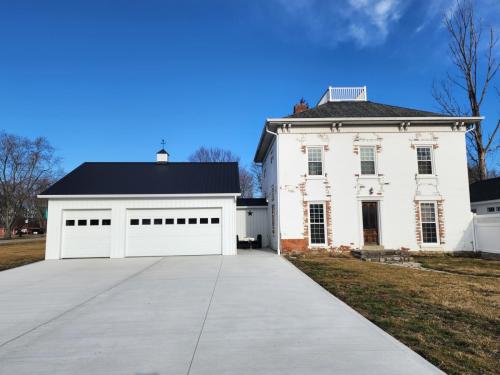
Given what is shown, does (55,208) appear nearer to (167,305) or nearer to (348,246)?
(167,305)

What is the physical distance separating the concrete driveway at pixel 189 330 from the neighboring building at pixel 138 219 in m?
5.73

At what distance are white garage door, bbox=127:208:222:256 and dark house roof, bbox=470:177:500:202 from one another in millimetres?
16495

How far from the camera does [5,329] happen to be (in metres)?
5.02

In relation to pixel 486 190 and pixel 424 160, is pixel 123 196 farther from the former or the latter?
pixel 486 190

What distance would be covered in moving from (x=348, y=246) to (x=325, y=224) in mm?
1498

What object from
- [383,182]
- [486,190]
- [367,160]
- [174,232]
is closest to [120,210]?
[174,232]

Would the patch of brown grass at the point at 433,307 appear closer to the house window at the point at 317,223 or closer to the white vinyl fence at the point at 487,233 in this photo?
the white vinyl fence at the point at 487,233

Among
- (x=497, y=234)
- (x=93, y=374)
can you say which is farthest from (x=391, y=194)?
(x=93, y=374)

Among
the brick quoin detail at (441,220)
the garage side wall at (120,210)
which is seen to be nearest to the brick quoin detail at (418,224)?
the brick quoin detail at (441,220)

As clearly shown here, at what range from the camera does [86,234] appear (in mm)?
14734

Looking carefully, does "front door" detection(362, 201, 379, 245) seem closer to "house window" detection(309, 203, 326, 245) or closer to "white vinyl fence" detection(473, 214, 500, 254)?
"house window" detection(309, 203, 326, 245)

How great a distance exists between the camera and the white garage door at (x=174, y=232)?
15.0 m

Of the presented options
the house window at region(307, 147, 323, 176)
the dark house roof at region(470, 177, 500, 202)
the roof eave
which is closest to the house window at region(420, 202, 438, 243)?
the roof eave

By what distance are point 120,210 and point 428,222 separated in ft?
48.8
